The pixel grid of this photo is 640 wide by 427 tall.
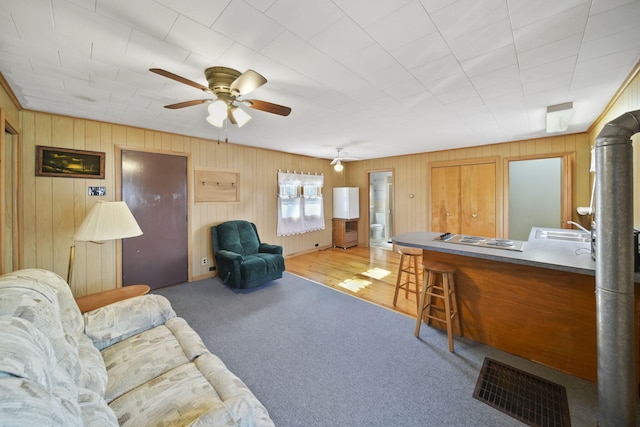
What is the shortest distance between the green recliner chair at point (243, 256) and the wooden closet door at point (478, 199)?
3761mm

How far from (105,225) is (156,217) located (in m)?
1.56

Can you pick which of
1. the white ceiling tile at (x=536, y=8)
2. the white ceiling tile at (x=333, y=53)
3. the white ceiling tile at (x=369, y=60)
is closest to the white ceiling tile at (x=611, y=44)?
the white ceiling tile at (x=333, y=53)

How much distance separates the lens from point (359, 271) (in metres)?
4.60

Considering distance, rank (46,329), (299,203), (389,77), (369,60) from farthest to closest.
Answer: (299,203), (389,77), (369,60), (46,329)

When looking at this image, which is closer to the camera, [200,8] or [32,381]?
[32,381]

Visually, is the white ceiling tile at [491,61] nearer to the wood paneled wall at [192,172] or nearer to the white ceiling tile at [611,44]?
the white ceiling tile at [611,44]

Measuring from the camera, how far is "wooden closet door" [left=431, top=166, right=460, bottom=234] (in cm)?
512

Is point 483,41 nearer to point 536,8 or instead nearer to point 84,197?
point 536,8

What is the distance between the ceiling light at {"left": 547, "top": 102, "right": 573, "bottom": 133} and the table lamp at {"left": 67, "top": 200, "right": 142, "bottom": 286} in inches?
178

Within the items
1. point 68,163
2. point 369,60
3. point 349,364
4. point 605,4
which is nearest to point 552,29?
point 605,4

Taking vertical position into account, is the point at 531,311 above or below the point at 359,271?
above

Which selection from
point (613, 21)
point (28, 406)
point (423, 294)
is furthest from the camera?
point (423, 294)

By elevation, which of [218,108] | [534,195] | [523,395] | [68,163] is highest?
[218,108]

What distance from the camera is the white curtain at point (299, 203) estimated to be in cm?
541
